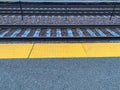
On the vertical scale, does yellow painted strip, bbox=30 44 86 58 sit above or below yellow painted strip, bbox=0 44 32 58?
below

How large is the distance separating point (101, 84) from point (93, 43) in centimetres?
345

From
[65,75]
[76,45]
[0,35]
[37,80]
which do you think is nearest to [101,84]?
[65,75]

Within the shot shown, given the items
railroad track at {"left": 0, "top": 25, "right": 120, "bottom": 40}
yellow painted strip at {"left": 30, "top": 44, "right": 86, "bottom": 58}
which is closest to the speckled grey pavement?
yellow painted strip at {"left": 30, "top": 44, "right": 86, "bottom": 58}

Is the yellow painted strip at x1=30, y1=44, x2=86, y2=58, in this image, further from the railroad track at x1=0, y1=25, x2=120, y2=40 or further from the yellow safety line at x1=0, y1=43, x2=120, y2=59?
the railroad track at x1=0, y1=25, x2=120, y2=40

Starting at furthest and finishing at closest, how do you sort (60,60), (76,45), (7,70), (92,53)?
(76,45) < (92,53) < (60,60) < (7,70)

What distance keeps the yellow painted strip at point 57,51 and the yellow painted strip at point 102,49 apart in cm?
22

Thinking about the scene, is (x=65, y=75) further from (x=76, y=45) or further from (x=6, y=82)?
(x=76, y=45)

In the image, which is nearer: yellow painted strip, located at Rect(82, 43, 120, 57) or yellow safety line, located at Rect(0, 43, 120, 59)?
yellow safety line, located at Rect(0, 43, 120, 59)

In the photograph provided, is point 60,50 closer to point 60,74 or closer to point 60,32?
point 60,74

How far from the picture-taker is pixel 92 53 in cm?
776

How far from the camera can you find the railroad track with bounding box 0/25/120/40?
382 inches

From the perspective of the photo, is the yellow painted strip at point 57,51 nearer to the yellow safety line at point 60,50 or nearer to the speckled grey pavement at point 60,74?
the yellow safety line at point 60,50

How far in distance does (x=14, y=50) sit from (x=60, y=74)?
2.48 metres

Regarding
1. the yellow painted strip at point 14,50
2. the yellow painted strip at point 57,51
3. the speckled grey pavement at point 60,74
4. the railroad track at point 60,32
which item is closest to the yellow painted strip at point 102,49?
the yellow painted strip at point 57,51
